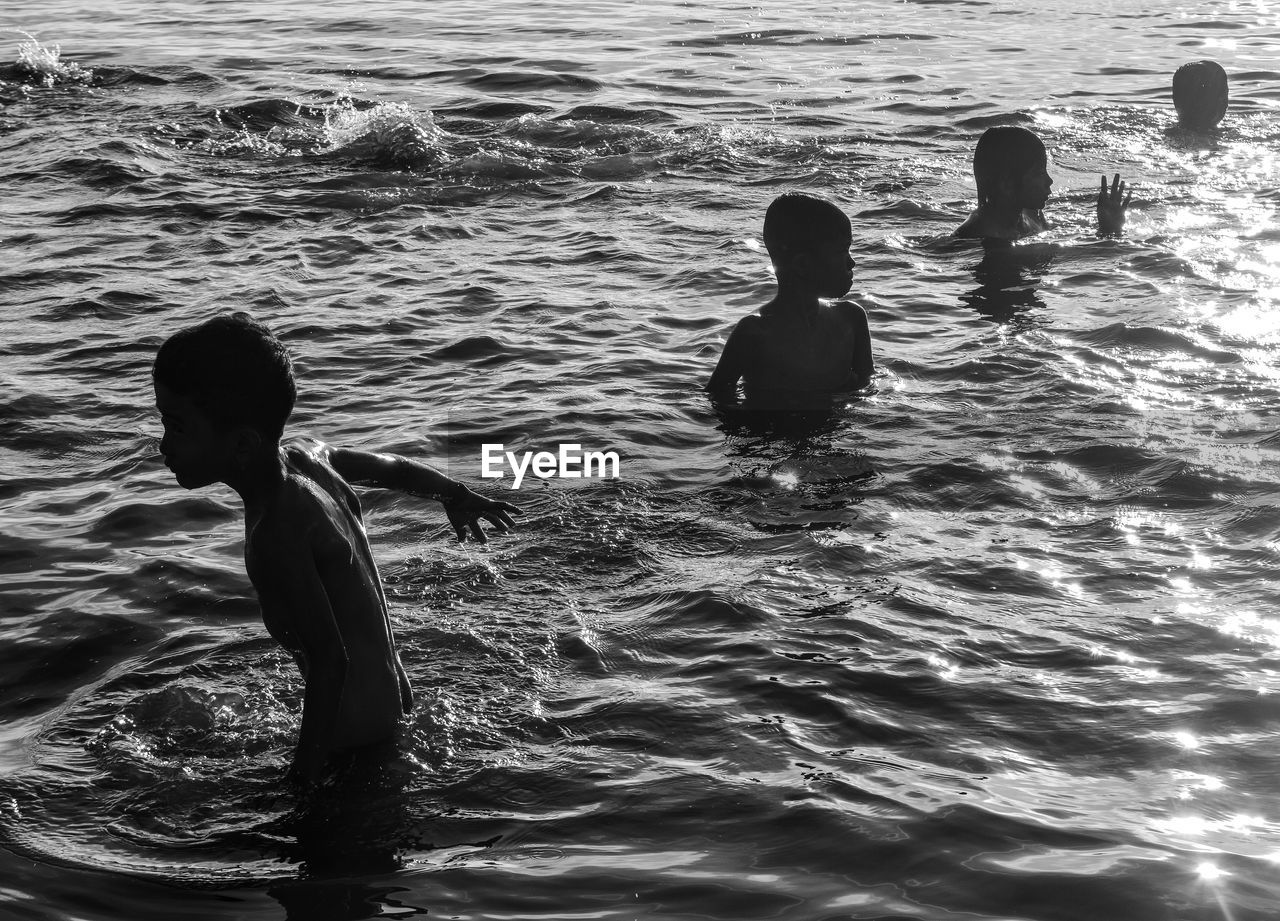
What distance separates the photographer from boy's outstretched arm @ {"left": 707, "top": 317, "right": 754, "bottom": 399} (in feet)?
26.1

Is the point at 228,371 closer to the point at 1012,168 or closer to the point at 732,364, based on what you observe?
the point at 732,364

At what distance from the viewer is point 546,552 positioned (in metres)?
6.37

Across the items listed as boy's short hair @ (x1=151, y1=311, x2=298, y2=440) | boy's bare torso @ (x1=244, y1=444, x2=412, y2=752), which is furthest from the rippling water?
boy's short hair @ (x1=151, y1=311, x2=298, y2=440)

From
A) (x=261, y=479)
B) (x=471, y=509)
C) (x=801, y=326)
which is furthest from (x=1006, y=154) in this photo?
(x=261, y=479)

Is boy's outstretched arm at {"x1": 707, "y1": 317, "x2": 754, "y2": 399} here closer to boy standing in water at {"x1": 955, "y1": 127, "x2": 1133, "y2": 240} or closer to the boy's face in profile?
boy standing in water at {"x1": 955, "y1": 127, "x2": 1133, "y2": 240}

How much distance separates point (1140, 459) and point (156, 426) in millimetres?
4903

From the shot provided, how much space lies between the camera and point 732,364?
8023 mm

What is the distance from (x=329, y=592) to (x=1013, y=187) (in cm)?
764

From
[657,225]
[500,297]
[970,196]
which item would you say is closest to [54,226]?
[500,297]

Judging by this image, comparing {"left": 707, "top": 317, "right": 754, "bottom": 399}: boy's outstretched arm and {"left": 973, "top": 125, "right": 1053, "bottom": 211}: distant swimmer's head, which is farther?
{"left": 973, "top": 125, "right": 1053, "bottom": 211}: distant swimmer's head

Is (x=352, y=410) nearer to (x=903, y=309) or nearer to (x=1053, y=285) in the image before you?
(x=903, y=309)

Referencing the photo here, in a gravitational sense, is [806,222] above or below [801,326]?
above

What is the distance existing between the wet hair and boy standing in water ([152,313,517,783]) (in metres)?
7.39

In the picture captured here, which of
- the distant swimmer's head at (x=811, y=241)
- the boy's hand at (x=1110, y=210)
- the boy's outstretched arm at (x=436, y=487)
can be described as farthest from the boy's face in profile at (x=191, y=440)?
the boy's hand at (x=1110, y=210)
